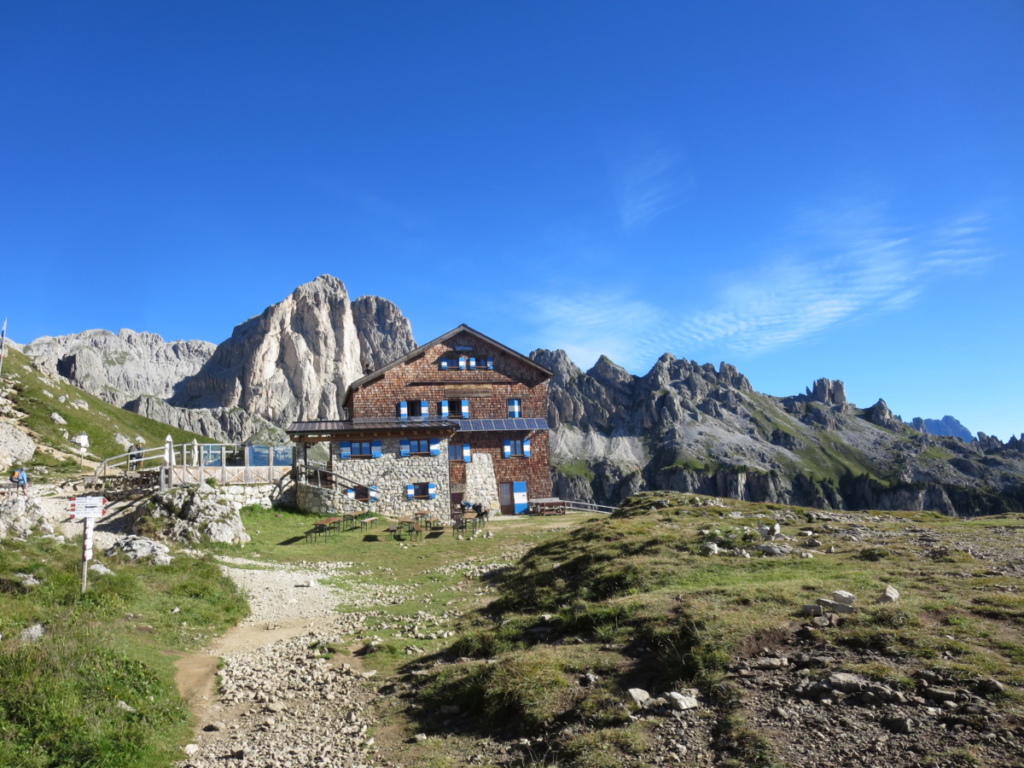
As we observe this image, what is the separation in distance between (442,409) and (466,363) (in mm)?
4621

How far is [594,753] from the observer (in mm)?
7379

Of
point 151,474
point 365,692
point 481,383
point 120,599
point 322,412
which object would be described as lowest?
point 365,692

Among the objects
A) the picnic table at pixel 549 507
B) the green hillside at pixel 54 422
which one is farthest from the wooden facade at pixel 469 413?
the green hillside at pixel 54 422

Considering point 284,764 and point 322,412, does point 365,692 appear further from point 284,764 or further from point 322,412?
point 322,412

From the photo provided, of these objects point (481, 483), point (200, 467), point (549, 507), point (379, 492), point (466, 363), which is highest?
point (466, 363)

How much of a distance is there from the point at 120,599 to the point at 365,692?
26.9ft

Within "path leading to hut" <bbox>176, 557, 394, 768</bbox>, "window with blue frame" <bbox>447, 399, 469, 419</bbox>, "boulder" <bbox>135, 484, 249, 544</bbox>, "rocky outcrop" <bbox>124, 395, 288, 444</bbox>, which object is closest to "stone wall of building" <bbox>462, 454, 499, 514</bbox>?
"window with blue frame" <bbox>447, 399, 469, 419</bbox>

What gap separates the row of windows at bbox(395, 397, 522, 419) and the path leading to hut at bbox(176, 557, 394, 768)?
3032 centimetres

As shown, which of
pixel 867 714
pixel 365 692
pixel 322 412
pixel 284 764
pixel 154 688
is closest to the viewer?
pixel 867 714

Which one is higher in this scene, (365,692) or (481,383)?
(481,383)

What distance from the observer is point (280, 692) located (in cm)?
1130

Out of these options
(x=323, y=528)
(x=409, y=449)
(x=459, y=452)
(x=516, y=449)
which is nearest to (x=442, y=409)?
(x=459, y=452)

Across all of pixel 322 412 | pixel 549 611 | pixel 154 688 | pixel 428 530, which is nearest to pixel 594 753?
pixel 549 611

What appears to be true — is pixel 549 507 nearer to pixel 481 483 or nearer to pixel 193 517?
pixel 481 483
